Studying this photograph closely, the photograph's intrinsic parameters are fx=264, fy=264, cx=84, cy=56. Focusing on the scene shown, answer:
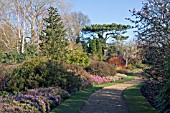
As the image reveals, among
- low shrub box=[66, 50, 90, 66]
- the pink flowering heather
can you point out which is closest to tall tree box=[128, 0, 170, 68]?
the pink flowering heather

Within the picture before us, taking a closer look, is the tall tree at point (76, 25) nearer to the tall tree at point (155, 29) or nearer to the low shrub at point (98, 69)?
the low shrub at point (98, 69)

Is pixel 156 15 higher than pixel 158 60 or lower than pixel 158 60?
higher

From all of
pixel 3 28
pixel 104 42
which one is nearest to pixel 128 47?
pixel 104 42

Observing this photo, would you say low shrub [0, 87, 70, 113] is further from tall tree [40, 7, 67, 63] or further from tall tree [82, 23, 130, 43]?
tall tree [82, 23, 130, 43]

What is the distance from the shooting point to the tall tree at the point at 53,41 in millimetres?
21391

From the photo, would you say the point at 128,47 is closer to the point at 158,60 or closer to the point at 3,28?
the point at 3,28

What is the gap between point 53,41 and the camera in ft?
71.9

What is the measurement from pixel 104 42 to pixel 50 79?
113 ft

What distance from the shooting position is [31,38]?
29250 millimetres

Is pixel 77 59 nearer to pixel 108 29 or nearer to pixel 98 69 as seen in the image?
pixel 98 69

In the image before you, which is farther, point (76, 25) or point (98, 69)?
point (76, 25)

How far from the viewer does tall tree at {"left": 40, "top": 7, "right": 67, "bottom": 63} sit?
21.4 meters

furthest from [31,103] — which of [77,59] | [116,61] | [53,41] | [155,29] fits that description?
[116,61]

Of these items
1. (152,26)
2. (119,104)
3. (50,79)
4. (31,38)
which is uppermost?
(31,38)
